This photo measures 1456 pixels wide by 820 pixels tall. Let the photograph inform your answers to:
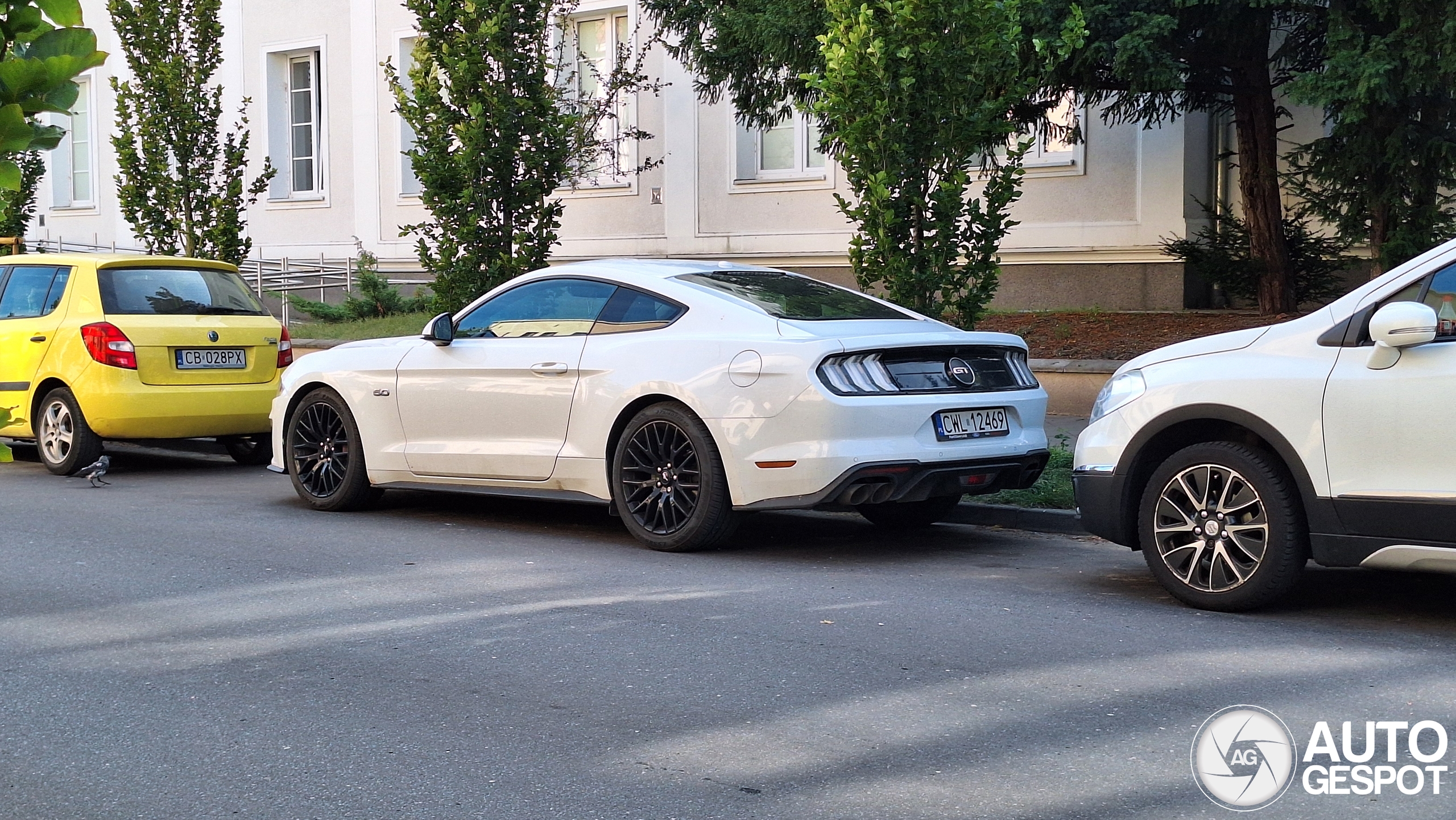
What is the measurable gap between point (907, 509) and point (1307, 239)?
29.7 ft

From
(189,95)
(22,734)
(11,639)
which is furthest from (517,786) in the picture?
(189,95)

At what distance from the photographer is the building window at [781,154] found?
21062 mm

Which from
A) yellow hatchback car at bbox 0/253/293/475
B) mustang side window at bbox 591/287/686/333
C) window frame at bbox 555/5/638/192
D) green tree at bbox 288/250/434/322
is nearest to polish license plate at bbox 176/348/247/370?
yellow hatchback car at bbox 0/253/293/475

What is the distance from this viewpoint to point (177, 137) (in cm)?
1884

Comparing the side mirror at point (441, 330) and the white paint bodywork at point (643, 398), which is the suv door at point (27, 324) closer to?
the white paint bodywork at point (643, 398)

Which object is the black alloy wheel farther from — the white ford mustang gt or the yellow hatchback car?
the yellow hatchback car

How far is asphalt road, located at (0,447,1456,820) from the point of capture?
14.1 ft

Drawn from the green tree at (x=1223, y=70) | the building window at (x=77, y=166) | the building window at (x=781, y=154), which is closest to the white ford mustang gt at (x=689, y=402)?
the green tree at (x=1223, y=70)

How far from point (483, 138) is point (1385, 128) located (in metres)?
7.65

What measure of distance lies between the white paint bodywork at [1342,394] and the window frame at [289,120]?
72.5 feet

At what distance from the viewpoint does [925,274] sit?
11.0m

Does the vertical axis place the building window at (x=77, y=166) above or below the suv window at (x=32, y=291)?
above

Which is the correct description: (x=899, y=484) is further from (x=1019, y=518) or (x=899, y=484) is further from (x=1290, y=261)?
(x=1290, y=261)

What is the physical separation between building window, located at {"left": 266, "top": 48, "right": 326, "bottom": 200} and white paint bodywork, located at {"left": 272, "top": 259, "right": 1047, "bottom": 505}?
18320mm
